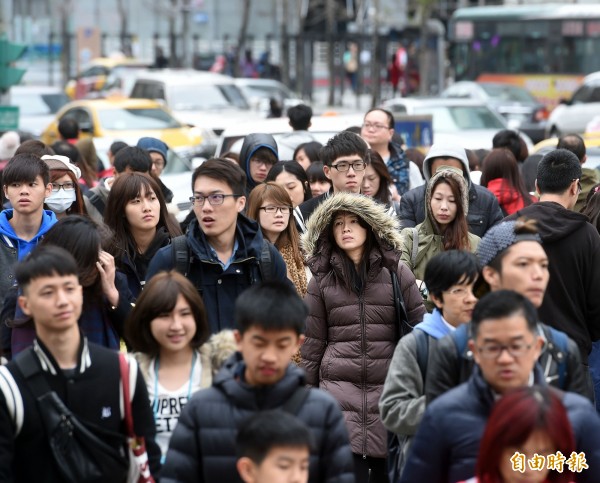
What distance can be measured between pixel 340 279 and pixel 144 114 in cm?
1591

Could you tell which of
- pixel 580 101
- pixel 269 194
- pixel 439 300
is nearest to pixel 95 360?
pixel 439 300

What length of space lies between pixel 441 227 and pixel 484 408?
355cm

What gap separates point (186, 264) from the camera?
6.69 meters

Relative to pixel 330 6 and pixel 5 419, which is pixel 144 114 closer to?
pixel 5 419

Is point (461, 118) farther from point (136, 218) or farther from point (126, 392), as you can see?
point (126, 392)

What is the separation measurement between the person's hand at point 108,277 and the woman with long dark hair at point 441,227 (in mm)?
2193

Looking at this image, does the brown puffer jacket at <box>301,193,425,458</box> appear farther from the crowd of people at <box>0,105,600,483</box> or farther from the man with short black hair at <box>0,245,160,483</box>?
the man with short black hair at <box>0,245,160,483</box>

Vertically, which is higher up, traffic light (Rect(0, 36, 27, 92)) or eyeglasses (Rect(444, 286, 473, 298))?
traffic light (Rect(0, 36, 27, 92))

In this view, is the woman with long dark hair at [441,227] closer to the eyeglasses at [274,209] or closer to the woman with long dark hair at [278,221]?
the woman with long dark hair at [278,221]

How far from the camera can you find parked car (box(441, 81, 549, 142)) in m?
31.2

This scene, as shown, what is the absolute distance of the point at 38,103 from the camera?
99.7 ft

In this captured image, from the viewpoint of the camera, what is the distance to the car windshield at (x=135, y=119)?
72.3 ft

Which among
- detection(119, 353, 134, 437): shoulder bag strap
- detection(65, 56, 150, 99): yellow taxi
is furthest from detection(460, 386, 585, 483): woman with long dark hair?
detection(65, 56, 150, 99): yellow taxi

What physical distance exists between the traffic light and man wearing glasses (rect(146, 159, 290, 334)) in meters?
11.0
